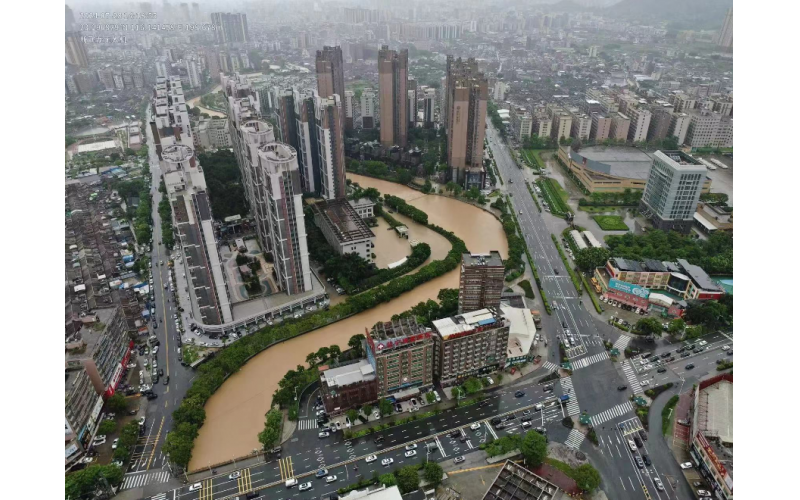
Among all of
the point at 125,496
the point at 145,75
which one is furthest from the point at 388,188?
the point at 145,75

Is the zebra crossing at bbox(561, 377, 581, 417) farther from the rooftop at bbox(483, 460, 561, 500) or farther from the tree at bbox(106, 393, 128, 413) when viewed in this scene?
the tree at bbox(106, 393, 128, 413)

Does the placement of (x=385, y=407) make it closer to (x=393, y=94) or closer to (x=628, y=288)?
(x=628, y=288)

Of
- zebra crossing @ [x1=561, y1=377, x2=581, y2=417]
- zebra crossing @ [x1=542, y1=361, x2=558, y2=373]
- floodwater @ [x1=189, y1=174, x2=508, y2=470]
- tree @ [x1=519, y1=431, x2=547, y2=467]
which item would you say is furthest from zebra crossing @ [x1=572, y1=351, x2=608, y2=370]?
floodwater @ [x1=189, y1=174, x2=508, y2=470]

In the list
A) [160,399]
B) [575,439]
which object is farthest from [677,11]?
[160,399]

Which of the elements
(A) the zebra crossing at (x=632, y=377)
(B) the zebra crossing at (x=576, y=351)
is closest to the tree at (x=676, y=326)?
(A) the zebra crossing at (x=632, y=377)

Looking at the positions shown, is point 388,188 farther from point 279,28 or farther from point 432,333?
point 279,28

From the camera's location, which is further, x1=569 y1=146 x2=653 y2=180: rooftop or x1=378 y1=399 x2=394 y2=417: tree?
x1=569 y1=146 x2=653 y2=180: rooftop
